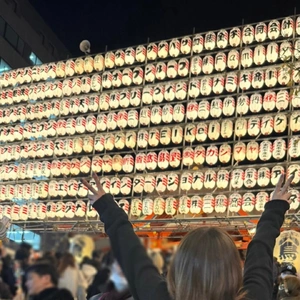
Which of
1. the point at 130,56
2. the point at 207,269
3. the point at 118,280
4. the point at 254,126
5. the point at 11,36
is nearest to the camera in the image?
the point at 207,269

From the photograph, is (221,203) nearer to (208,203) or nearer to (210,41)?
(208,203)

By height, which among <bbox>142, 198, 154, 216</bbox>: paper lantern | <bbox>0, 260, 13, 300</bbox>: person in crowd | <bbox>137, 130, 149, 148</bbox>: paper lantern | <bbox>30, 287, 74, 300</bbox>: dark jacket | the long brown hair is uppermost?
<bbox>137, 130, 149, 148</bbox>: paper lantern

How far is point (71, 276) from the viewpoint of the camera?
99.6 inches

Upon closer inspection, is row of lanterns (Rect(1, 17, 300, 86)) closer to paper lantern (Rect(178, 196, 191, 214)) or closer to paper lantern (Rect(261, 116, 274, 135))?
paper lantern (Rect(261, 116, 274, 135))

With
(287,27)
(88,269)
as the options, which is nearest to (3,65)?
(287,27)

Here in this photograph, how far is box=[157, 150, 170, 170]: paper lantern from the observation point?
34.4 feet

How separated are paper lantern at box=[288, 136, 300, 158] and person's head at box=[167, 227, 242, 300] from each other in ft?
27.6

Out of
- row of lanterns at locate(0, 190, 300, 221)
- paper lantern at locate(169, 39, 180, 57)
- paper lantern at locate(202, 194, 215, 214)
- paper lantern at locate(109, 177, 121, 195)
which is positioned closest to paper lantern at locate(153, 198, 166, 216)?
row of lanterns at locate(0, 190, 300, 221)

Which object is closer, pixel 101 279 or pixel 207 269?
pixel 207 269

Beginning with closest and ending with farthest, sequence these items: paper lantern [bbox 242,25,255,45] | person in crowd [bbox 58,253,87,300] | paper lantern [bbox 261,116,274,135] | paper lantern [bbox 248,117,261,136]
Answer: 1. person in crowd [bbox 58,253,87,300]
2. paper lantern [bbox 261,116,274,135]
3. paper lantern [bbox 248,117,261,136]
4. paper lantern [bbox 242,25,255,45]

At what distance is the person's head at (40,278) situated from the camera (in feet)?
7.14

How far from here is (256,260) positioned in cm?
139

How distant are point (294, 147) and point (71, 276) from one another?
746 centimetres

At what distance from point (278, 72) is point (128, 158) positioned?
346 cm
